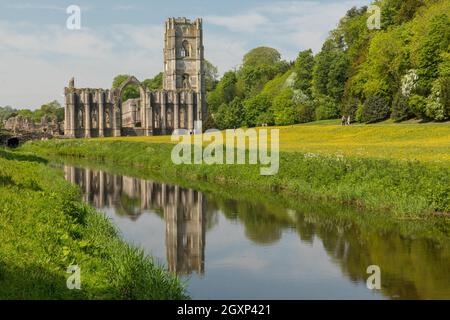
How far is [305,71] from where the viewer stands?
3885 inches

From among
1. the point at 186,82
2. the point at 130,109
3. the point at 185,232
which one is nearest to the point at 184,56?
the point at 186,82

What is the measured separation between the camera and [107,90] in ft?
368

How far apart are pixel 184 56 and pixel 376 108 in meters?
64.6

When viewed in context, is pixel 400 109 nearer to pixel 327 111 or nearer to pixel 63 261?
pixel 327 111

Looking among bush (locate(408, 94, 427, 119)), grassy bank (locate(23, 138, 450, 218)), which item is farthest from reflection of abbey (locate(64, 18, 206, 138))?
grassy bank (locate(23, 138, 450, 218))

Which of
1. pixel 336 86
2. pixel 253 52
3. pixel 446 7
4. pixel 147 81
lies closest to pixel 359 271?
pixel 446 7

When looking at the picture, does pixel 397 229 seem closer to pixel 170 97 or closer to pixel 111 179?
pixel 111 179

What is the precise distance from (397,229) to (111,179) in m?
25.7

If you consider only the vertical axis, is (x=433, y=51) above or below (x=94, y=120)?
above

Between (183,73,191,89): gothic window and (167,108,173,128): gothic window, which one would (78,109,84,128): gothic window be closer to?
(167,108,173,128): gothic window

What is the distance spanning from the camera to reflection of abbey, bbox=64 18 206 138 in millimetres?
109000

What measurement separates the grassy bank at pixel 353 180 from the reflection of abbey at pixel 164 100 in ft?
213

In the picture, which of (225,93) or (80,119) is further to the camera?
(225,93)

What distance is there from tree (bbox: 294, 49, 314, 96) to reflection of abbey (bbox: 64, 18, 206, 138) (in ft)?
74.0
